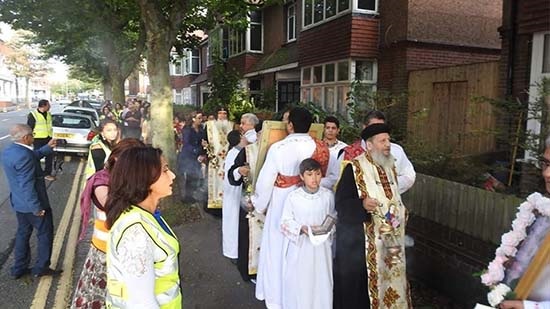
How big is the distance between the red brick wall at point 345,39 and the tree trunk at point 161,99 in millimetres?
6063

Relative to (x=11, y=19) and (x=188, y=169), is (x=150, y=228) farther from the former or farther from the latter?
(x=11, y=19)

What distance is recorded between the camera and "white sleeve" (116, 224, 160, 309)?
80.9 inches

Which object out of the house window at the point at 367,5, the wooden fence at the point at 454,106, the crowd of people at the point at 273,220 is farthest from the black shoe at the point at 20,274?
the house window at the point at 367,5

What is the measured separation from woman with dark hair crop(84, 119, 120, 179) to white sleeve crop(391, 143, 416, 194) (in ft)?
8.62

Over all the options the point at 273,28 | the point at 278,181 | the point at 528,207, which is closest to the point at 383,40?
the point at 273,28

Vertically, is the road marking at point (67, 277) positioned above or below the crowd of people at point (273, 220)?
below

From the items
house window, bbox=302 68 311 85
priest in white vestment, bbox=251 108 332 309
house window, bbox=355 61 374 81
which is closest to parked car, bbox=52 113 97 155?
house window, bbox=302 68 311 85

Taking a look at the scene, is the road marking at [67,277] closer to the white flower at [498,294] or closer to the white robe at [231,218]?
the white robe at [231,218]

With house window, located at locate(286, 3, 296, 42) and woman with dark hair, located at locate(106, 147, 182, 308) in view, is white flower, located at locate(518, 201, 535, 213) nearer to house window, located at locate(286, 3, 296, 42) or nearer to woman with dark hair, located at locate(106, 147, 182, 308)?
woman with dark hair, located at locate(106, 147, 182, 308)

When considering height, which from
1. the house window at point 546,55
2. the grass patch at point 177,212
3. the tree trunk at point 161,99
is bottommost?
the grass patch at point 177,212

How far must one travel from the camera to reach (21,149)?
4887mm

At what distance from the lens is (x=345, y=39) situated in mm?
12812

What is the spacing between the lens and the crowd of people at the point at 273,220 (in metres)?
2.19

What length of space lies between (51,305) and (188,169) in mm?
4803
